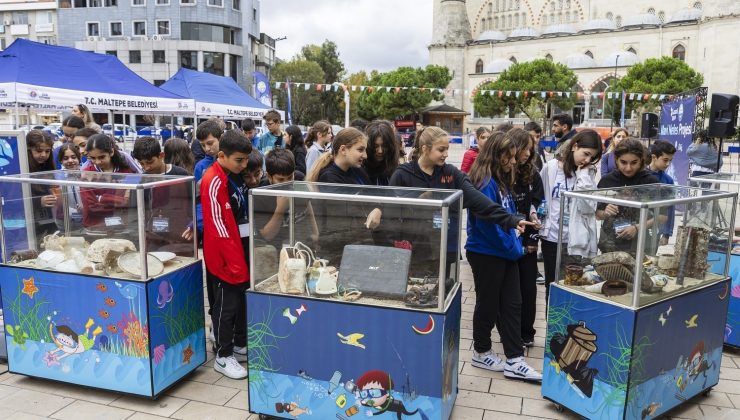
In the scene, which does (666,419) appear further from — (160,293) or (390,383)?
(160,293)

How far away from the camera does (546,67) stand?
49.3 metres

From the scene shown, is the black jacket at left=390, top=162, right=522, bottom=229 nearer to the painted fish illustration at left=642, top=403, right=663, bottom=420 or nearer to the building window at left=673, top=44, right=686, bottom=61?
the painted fish illustration at left=642, top=403, right=663, bottom=420

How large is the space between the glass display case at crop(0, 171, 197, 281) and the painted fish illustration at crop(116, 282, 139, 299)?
63 mm

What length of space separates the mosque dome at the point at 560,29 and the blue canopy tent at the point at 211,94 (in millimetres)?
61017

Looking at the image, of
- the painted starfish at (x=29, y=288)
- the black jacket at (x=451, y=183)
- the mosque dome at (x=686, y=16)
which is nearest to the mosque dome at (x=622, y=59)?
the mosque dome at (x=686, y=16)

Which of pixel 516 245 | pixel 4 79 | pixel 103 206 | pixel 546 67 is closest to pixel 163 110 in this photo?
pixel 4 79

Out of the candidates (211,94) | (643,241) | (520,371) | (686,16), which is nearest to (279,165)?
(520,371)

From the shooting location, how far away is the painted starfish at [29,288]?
3.74 m

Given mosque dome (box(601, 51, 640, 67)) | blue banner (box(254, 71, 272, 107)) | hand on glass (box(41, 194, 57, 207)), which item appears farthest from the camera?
mosque dome (box(601, 51, 640, 67))

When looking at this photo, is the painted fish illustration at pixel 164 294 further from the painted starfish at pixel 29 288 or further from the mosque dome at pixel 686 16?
the mosque dome at pixel 686 16

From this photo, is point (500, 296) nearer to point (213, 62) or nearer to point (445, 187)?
point (445, 187)

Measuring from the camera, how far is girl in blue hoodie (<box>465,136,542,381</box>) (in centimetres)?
392

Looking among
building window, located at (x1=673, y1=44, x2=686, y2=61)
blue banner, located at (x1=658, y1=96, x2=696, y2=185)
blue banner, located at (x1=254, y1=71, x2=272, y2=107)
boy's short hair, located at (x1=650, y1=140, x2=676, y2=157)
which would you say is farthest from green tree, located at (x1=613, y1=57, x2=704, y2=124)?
boy's short hair, located at (x1=650, y1=140, x2=676, y2=157)

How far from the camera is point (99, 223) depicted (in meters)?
3.74
